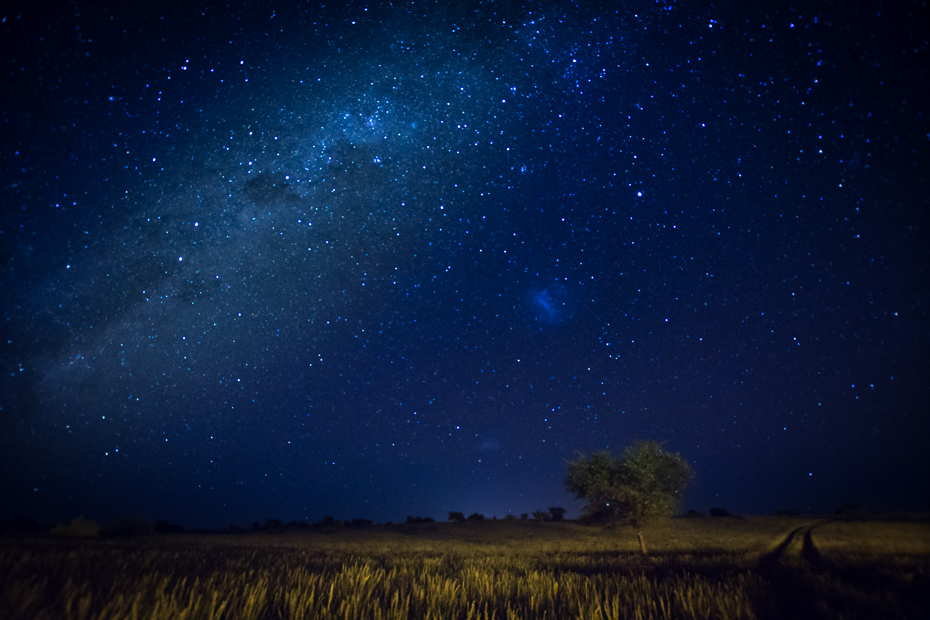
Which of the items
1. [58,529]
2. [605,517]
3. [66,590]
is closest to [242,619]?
[66,590]

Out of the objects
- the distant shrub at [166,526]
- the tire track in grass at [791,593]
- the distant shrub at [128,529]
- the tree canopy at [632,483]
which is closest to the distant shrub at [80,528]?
the distant shrub at [128,529]

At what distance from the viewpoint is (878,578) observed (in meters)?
9.55

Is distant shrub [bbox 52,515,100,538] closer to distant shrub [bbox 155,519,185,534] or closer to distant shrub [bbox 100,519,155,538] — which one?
distant shrub [bbox 100,519,155,538]

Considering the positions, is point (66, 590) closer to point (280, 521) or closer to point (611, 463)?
point (611, 463)

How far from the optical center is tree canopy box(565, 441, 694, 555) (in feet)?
76.3

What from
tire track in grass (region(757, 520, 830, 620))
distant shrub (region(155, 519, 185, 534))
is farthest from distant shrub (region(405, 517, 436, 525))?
tire track in grass (region(757, 520, 830, 620))

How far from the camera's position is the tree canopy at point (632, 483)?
23.2 meters

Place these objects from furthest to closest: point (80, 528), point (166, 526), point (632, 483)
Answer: point (166, 526)
point (80, 528)
point (632, 483)

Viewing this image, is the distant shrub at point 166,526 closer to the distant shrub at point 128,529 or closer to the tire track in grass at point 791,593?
the distant shrub at point 128,529

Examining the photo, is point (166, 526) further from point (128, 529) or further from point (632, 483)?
point (632, 483)

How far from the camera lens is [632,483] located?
2420 centimetres

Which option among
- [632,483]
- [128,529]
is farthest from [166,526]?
[632,483]

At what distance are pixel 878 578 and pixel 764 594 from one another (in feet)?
15.5

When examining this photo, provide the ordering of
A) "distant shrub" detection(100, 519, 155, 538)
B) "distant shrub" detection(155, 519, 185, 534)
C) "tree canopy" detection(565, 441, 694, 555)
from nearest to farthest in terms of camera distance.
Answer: "tree canopy" detection(565, 441, 694, 555) < "distant shrub" detection(100, 519, 155, 538) < "distant shrub" detection(155, 519, 185, 534)
